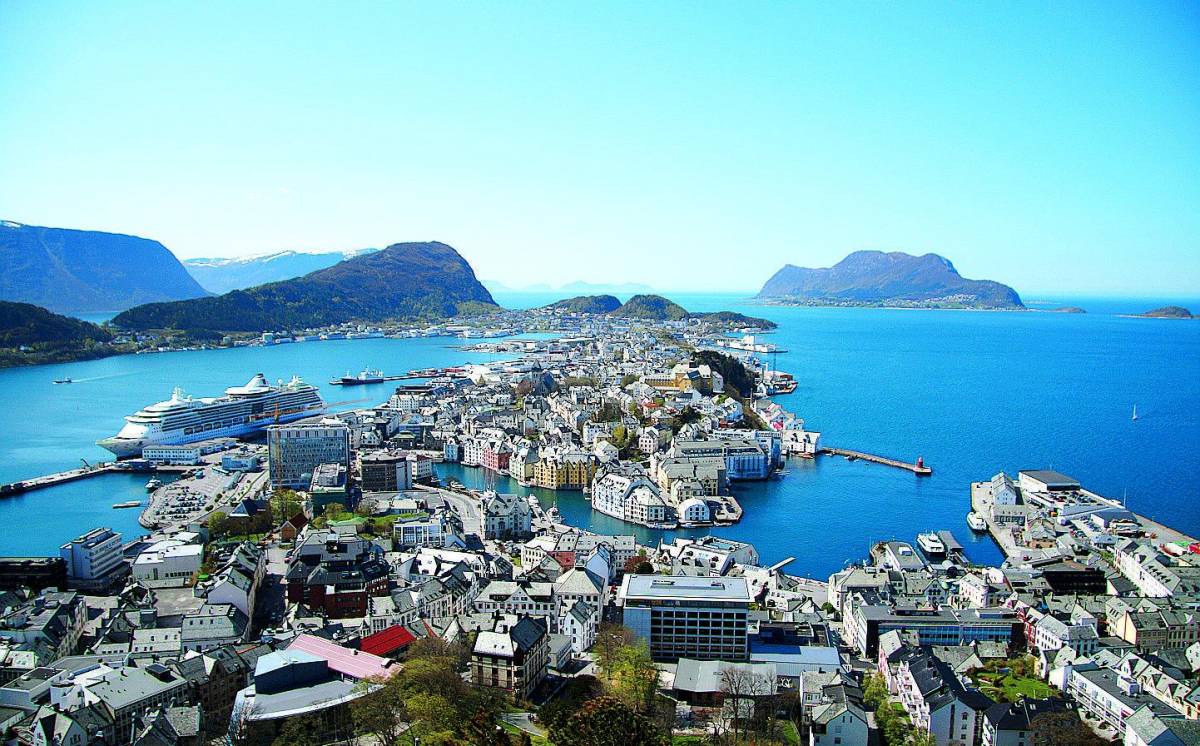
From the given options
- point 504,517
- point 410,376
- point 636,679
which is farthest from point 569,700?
point 410,376

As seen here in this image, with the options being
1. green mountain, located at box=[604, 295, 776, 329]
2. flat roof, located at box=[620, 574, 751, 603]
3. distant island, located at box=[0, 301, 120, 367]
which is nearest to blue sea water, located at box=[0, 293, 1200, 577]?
distant island, located at box=[0, 301, 120, 367]

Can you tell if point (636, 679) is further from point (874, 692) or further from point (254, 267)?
point (254, 267)

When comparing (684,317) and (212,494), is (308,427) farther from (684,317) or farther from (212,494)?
(684,317)

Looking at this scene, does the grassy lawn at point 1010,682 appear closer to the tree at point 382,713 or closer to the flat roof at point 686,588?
the flat roof at point 686,588

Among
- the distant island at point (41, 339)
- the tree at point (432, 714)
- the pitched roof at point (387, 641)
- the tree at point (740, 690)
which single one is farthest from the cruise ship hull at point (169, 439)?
the distant island at point (41, 339)

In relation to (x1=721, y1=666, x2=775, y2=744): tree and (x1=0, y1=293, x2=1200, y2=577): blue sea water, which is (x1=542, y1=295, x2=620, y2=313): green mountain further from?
(x1=721, y1=666, x2=775, y2=744): tree

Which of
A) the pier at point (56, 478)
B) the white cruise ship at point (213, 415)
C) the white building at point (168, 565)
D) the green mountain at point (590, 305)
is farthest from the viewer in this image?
the green mountain at point (590, 305)
